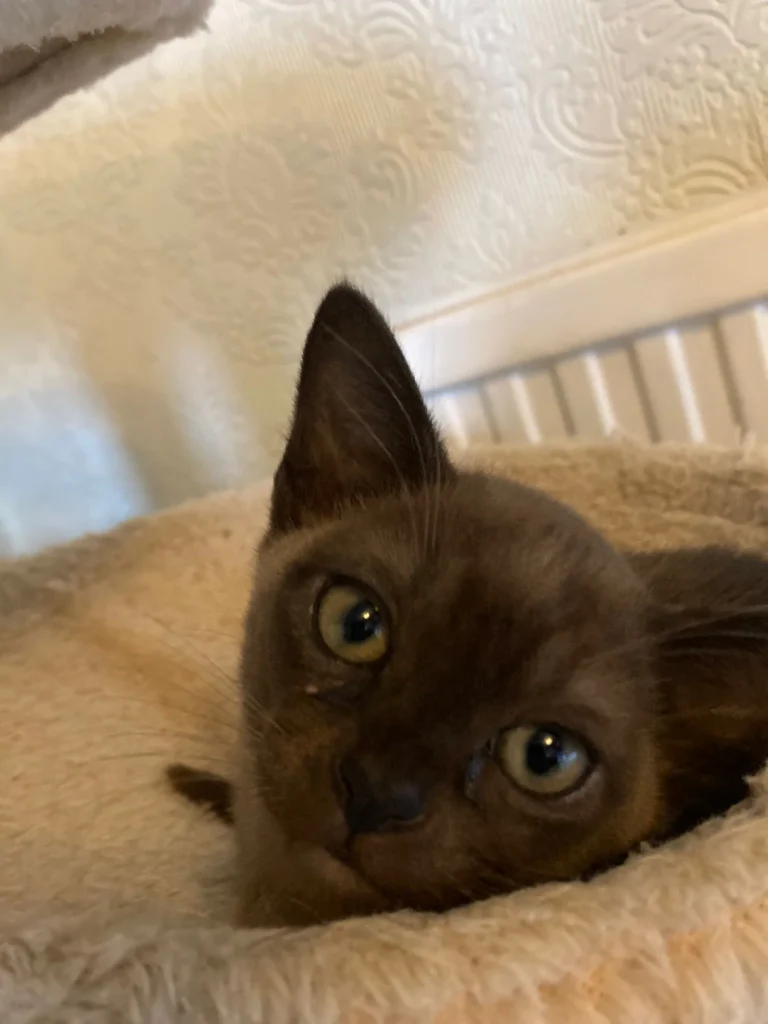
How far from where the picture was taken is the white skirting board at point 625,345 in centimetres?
101

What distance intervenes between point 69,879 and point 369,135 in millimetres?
855

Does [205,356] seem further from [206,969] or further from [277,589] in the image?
[206,969]

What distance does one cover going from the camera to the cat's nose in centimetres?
44

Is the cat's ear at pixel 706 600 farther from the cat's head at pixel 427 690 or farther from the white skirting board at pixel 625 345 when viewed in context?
the white skirting board at pixel 625 345

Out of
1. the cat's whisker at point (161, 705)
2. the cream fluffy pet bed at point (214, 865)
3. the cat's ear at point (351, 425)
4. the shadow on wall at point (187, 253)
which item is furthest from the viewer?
the shadow on wall at point (187, 253)

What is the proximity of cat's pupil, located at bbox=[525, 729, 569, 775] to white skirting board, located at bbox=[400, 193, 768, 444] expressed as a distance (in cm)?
59

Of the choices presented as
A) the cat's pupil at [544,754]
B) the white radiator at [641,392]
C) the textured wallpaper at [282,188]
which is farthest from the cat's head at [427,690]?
the textured wallpaper at [282,188]

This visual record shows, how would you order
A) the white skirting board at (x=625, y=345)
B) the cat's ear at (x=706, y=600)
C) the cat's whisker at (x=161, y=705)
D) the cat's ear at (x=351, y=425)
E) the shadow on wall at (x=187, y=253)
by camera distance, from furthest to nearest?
1. the shadow on wall at (x=187, y=253)
2. the white skirting board at (x=625, y=345)
3. the cat's whisker at (x=161, y=705)
4. the cat's ear at (x=351, y=425)
5. the cat's ear at (x=706, y=600)

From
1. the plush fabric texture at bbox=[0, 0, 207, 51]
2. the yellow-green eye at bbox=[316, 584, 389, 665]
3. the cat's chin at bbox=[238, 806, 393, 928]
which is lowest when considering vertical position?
the cat's chin at bbox=[238, 806, 393, 928]

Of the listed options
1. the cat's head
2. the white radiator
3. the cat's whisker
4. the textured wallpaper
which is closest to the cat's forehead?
the cat's head

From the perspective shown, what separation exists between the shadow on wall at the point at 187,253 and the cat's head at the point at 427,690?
63cm

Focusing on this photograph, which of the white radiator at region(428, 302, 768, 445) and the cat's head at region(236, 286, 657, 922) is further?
the white radiator at region(428, 302, 768, 445)

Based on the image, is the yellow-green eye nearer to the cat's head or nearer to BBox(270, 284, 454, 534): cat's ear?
the cat's head

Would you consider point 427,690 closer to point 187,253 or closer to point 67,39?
point 67,39
